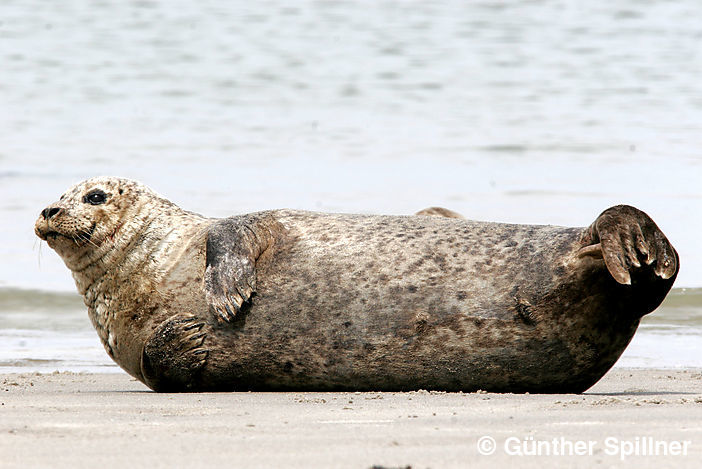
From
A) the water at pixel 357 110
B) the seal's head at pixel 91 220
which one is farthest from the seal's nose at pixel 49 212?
the water at pixel 357 110

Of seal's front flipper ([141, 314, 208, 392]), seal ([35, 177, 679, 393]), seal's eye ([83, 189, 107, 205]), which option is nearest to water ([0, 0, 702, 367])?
seal ([35, 177, 679, 393])

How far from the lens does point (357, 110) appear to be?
19828mm

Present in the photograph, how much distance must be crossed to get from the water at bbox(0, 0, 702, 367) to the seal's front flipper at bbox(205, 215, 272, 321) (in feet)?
10.0

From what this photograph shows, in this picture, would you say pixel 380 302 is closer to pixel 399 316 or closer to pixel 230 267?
pixel 399 316

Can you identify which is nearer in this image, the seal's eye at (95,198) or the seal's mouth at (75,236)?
the seal's mouth at (75,236)

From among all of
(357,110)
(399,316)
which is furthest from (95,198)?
(357,110)

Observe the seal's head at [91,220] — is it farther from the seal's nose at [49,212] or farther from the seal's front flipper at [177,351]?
the seal's front flipper at [177,351]

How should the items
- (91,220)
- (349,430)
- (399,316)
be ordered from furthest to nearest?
1. (91,220)
2. (399,316)
3. (349,430)

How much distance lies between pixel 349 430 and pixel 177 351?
1.80m

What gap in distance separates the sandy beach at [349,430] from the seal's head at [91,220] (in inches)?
32.2

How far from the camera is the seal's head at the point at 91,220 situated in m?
5.62

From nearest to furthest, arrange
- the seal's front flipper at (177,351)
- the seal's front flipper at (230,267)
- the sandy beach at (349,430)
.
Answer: the sandy beach at (349,430), the seal's front flipper at (230,267), the seal's front flipper at (177,351)

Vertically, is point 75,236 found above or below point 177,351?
above

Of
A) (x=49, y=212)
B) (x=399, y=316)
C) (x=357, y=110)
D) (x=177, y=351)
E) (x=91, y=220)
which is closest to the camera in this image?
(x=399, y=316)
